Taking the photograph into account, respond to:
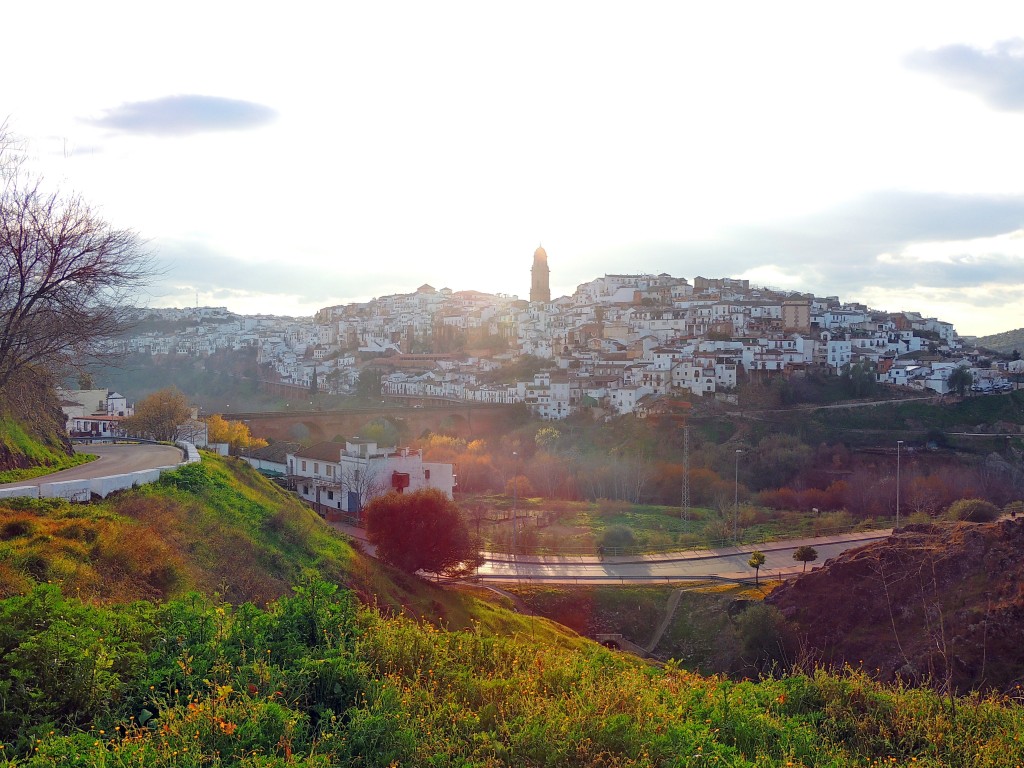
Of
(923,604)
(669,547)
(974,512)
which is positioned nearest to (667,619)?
(923,604)

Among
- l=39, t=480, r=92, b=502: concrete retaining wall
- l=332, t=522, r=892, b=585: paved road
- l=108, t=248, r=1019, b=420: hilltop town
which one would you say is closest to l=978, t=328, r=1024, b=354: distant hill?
l=108, t=248, r=1019, b=420: hilltop town

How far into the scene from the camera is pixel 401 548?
1725cm

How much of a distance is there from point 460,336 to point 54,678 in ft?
259

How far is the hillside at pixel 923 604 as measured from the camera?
14328 mm

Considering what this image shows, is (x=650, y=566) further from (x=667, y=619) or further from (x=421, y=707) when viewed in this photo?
(x=421, y=707)

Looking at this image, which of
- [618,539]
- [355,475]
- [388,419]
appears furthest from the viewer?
[388,419]

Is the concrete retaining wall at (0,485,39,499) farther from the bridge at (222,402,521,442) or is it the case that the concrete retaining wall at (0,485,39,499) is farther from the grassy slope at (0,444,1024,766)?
the bridge at (222,402,521,442)

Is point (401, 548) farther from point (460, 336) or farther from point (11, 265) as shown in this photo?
point (460, 336)

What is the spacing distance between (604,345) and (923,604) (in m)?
51.7

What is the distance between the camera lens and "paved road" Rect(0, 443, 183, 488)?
13.0 metres

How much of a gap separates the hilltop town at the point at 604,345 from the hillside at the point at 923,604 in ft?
101

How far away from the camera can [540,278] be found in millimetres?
99625

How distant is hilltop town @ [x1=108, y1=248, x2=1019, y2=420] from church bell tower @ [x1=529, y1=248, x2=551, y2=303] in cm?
15

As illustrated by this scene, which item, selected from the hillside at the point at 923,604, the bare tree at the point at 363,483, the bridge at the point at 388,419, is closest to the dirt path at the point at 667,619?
the hillside at the point at 923,604
